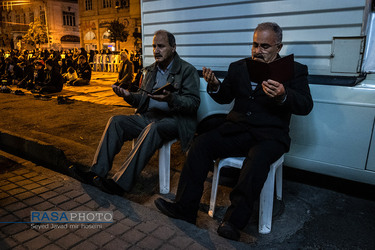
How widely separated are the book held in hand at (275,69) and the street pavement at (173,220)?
1.41m

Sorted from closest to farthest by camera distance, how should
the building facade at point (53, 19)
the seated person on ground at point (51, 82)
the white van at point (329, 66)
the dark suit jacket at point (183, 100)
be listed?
the white van at point (329, 66)
the dark suit jacket at point (183, 100)
the seated person on ground at point (51, 82)
the building facade at point (53, 19)

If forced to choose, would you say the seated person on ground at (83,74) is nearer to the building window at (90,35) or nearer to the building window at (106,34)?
the building window at (106,34)

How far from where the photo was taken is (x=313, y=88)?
2984 mm

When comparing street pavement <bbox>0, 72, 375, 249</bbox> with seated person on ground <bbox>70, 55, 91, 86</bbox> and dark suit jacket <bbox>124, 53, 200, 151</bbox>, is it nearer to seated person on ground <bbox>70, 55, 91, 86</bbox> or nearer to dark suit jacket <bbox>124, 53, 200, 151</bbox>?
dark suit jacket <bbox>124, 53, 200, 151</bbox>

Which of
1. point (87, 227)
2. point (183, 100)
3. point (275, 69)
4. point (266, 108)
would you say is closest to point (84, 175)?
point (87, 227)

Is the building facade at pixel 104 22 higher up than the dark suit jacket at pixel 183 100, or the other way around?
the building facade at pixel 104 22

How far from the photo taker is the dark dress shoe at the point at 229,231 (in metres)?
2.36

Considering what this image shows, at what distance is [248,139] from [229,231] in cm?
89

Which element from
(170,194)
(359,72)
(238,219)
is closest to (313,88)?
(359,72)

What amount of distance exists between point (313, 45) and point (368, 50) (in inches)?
20.0

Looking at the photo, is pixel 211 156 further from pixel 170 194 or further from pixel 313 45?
pixel 313 45

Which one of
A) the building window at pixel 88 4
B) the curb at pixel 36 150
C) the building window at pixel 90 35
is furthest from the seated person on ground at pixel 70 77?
the building window at pixel 88 4

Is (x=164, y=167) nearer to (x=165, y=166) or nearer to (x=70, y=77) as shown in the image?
(x=165, y=166)

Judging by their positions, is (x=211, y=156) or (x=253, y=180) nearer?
(x=253, y=180)
